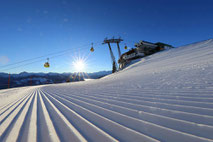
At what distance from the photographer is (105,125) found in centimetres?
137

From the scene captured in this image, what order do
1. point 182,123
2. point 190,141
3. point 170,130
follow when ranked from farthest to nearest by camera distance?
point 182,123, point 170,130, point 190,141

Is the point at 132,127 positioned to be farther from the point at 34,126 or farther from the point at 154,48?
the point at 154,48

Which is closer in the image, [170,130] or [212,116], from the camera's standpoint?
[170,130]

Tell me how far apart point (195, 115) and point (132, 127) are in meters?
0.90

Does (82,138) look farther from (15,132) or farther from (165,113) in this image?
(165,113)

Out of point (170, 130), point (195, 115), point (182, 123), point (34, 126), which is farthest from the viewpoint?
point (34, 126)

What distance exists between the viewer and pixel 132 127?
124 cm

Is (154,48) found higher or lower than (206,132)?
higher

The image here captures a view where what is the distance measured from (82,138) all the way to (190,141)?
1.07m

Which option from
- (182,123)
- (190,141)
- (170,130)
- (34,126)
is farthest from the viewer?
(34,126)

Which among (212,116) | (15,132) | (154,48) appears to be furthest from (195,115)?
(154,48)

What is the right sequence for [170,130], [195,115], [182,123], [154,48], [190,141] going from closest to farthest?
[190,141] < [170,130] < [182,123] < [195,115] < [154,48]

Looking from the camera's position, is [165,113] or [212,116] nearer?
[212,116]

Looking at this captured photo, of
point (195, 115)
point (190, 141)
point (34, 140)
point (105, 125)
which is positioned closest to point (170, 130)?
point (190, 141)
